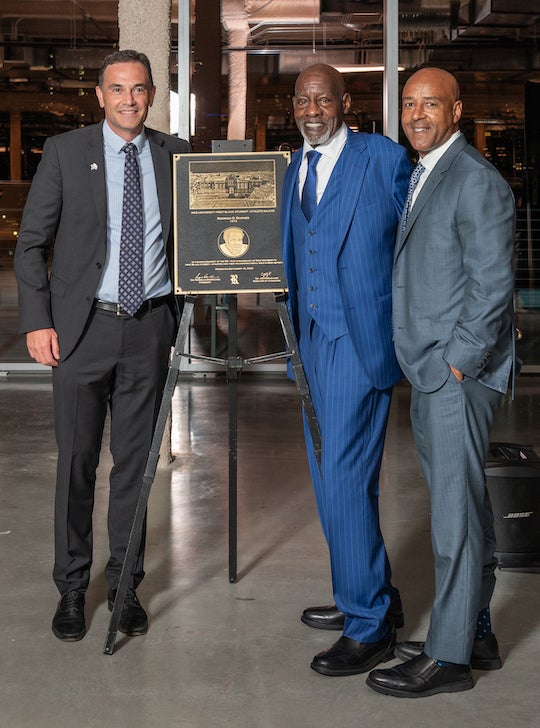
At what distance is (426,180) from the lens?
2.96 metres

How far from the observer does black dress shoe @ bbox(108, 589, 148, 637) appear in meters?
3.52

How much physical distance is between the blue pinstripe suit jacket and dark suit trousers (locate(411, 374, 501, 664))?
0.25 m

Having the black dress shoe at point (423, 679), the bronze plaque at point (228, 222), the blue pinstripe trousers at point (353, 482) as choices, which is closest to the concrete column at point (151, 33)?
the bronze plaque at point (228, 222)

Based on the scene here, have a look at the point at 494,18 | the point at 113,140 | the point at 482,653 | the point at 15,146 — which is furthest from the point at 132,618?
the point at 494,18

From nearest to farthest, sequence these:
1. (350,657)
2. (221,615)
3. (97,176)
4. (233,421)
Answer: (350,657) < (97,176) < (221,615) < (233,421)

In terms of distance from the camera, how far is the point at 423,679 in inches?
120

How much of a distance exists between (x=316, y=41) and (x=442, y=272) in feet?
19.8

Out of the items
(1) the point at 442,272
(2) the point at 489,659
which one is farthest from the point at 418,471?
(1) the point at 442,272

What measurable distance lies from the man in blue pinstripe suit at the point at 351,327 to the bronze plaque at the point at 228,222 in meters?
0.23

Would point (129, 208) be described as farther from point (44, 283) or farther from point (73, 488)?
point (73, 488)

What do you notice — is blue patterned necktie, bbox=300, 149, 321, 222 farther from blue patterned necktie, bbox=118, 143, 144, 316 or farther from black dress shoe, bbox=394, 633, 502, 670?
black dress shoe, bbox=394, 633, 502, 670

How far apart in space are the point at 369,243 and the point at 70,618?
1.50 m

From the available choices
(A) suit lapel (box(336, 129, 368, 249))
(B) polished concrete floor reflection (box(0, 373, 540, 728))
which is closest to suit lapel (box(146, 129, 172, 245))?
(A) suit lapel (box(336, 129, 368, 249))

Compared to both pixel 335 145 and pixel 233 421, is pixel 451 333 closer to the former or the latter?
pixel 335 145
